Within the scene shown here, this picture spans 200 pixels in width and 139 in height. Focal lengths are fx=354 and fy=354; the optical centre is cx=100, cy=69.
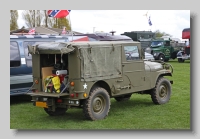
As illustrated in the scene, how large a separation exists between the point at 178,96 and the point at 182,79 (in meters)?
4.65

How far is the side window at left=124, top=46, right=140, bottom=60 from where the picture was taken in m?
9.23

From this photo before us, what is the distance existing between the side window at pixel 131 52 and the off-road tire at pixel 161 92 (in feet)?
3.88

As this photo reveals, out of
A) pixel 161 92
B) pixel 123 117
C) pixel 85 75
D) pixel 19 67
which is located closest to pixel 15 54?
pixel 19 67

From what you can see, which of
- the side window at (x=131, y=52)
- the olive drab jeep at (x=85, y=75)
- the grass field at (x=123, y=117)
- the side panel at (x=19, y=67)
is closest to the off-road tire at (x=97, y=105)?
the olive drab jeep at (x=85, y=75)

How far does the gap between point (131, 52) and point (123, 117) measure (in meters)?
1.78

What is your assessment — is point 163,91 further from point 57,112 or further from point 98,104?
point 57,112

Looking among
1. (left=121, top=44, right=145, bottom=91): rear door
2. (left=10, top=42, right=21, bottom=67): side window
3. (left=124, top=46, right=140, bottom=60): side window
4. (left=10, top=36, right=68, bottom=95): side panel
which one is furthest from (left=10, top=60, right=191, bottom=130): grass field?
(left=124, top=46, right=140, bottom=60): side window

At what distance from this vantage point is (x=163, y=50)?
29.1 metres

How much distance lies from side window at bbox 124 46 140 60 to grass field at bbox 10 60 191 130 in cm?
144

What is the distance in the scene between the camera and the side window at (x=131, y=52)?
9.23m

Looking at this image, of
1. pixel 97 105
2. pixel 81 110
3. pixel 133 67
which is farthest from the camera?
pixel 81 110

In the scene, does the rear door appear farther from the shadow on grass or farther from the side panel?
the side panel

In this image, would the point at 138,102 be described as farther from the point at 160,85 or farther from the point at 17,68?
the point at 17,68

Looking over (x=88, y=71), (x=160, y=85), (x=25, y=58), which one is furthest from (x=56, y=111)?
(x=160, y=85)
